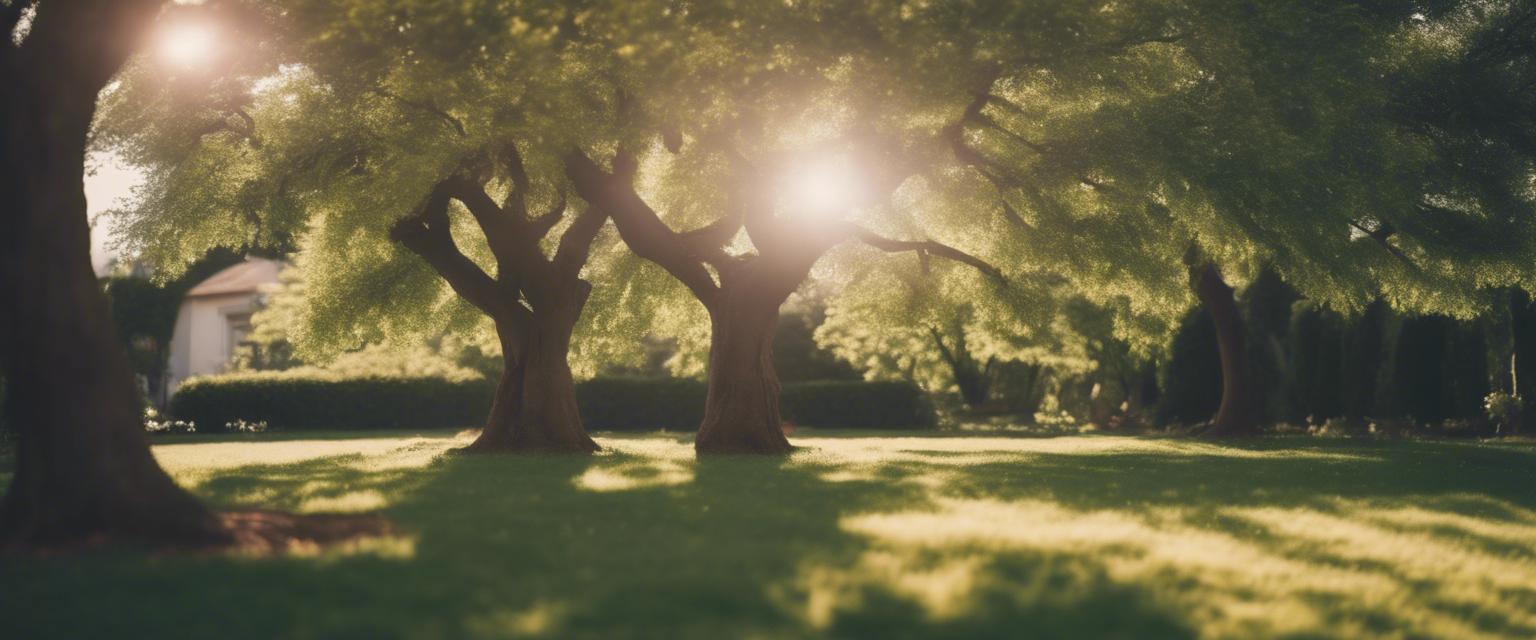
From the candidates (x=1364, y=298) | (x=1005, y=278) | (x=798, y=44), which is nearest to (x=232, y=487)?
(x=798, y=44)

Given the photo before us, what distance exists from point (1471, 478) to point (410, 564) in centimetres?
1723

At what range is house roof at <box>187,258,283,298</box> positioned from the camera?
6412 cm

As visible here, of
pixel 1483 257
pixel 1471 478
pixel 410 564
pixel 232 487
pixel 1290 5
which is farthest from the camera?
pixel 1483 257

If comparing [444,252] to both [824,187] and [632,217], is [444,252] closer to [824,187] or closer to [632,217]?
[632,217]

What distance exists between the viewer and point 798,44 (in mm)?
17078

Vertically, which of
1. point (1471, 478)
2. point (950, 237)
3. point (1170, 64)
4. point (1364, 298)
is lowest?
point (1471, 478)

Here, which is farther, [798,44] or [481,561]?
[798,44]

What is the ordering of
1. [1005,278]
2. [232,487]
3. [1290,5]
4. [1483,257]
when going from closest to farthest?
[232,487]
[1290,5]
[1483,257]
[1005,278]

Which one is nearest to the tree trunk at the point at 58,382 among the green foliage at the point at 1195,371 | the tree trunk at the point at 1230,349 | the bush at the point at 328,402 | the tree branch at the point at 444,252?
the tree branch at the point at 444,252

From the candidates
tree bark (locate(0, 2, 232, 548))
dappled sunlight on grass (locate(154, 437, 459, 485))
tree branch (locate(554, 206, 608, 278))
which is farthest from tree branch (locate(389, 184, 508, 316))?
tree bark (locate(0, 2, 232, 548))

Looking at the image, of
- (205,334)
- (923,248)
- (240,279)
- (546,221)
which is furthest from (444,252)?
(205,334)

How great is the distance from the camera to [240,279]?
65500mm

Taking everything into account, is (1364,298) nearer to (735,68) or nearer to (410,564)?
(735,68)

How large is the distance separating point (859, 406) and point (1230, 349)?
1498 centimetres
